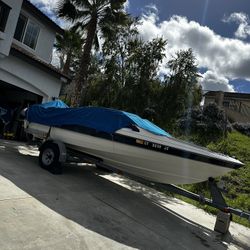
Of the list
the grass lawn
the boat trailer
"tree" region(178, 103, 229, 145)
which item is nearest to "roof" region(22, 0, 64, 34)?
the boat trailer

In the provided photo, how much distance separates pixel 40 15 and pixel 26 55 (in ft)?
11.0

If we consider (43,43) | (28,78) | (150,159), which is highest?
(43,43)

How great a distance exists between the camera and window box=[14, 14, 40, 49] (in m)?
14.7

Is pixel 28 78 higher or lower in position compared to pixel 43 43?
lower

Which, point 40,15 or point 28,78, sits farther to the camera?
point 40,15

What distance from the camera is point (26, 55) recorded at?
13.1m

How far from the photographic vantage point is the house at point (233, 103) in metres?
36.7

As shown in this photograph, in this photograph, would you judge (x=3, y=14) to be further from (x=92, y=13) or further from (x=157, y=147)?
(x=157, y=147)

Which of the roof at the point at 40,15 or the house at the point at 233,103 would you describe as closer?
the roof at the point at 40,15

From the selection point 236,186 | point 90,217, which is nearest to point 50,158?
point 90,217

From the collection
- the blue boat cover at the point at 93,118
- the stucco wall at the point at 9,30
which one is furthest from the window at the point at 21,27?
the blue boat cover at the point at 93,118

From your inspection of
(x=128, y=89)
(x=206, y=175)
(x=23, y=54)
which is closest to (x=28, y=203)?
(x=206, y=175)

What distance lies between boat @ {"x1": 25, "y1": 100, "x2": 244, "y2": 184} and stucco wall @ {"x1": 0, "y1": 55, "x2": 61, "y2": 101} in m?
4.94

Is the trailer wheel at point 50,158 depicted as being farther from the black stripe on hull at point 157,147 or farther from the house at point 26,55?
the house at point 26,55
